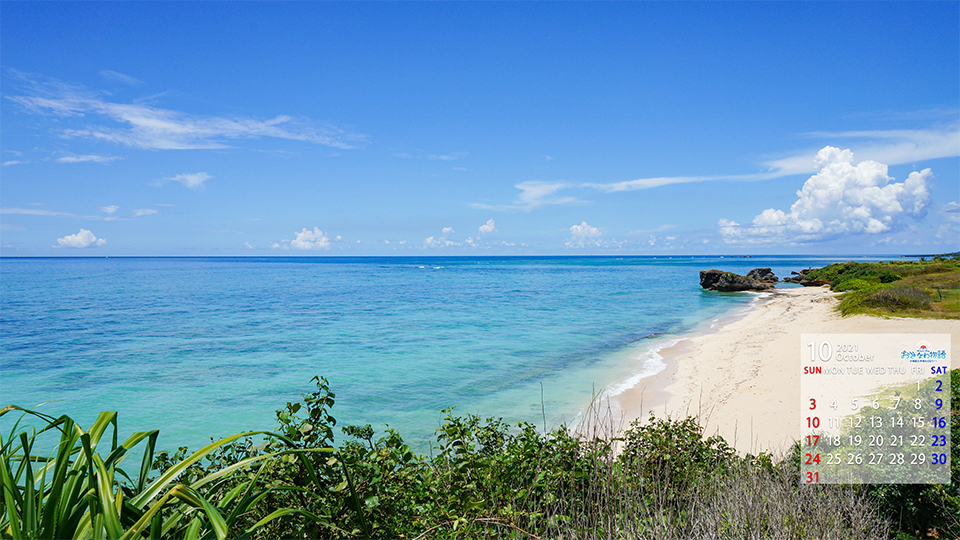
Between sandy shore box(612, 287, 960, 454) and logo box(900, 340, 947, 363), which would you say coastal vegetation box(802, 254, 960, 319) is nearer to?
sandy shore box(612, 287, 960, 454)

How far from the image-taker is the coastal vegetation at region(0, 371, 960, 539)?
7.69ft

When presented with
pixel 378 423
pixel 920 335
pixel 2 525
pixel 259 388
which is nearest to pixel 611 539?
pixel 2 525

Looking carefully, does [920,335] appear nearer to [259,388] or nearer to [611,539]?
[611,539]

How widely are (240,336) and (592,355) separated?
60.7 ft

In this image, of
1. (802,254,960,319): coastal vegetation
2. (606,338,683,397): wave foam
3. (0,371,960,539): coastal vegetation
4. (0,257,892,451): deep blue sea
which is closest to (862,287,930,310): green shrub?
(802,254,960,319): coastal vegetation

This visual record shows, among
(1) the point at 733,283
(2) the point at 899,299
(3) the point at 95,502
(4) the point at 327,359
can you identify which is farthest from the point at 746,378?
(1) the point at 733,283

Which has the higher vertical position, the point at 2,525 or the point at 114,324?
the point at 2,525

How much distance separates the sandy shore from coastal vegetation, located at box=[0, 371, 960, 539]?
1296 millimetres

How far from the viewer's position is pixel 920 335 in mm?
15844

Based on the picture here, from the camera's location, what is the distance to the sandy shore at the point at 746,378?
10336 millimetres

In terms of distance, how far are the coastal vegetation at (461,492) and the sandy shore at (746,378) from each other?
1296 millimetres

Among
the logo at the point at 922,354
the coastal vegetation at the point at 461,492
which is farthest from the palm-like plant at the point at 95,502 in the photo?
the logo at the point at 922,354
